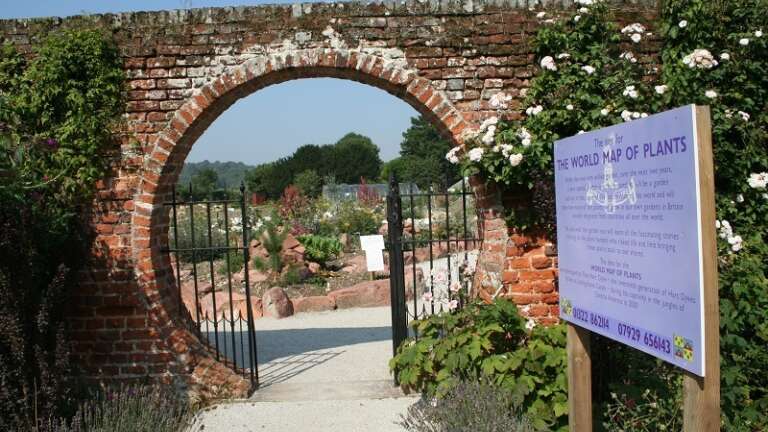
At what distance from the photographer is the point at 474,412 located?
3.91 metres

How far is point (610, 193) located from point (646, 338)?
670mm

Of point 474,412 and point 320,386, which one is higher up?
point 474,412

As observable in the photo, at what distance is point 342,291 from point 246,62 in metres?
6.27

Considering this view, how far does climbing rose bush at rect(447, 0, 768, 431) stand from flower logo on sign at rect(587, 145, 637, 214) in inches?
67.2

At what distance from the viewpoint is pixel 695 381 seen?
2502 mm

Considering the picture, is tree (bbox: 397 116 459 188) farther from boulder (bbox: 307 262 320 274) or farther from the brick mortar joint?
the brick mortar joint

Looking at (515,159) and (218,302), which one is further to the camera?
(218,302)

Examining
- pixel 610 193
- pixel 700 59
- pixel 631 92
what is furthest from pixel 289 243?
pixel 610 193

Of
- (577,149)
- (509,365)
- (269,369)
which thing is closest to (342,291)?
Result: (269,369)

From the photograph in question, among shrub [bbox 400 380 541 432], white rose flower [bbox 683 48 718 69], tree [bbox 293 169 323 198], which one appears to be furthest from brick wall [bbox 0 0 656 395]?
tree [bbox 293 169 323 198]

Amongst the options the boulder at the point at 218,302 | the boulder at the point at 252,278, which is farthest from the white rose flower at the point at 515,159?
the boulder at the point at 252,278

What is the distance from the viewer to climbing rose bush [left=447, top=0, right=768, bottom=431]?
4.91 m

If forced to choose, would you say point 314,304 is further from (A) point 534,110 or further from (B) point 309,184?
(B) point 309,184

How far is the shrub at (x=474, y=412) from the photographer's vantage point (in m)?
3.79
